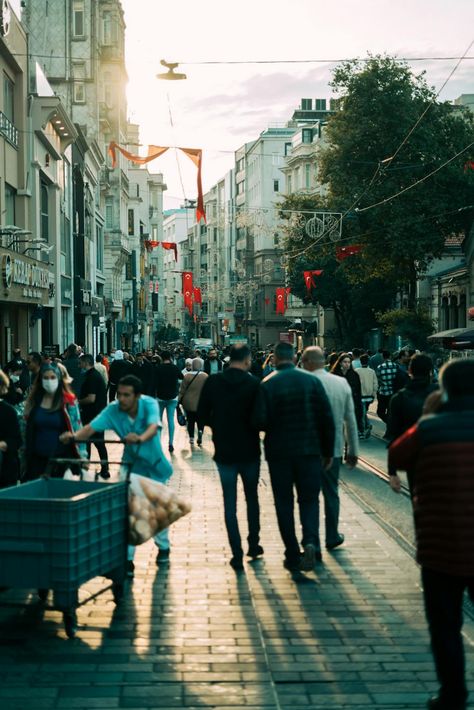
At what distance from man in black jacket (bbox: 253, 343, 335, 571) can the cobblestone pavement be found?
0.40m

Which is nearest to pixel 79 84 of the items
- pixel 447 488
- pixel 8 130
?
pixel 8 130

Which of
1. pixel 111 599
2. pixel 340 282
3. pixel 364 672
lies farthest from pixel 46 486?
pixel 340 282

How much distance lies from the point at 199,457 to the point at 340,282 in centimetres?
4371

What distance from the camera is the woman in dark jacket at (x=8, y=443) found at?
808 centimetres

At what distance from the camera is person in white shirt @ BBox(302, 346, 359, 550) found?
30.3 ft

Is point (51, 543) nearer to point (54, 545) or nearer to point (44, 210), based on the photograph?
point (54, 545)

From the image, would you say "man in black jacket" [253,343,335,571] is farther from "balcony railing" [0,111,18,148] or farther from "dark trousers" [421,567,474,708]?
"balcony railing" [0,111,18,148]

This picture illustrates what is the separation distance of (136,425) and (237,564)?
140 cm

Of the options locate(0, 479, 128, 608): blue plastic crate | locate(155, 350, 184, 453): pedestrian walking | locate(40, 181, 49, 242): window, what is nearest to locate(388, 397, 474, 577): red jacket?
locate(0, 479, 128, 608): blue plastic crate

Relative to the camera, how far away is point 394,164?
40.1 m

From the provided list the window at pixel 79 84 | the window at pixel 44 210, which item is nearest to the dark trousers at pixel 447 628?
the window at pixel 44 210

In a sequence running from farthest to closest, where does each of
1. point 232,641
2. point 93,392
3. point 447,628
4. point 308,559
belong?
point 93,392 < point 308,559 < point 232,641 < point 447,628

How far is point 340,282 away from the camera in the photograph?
59844mm

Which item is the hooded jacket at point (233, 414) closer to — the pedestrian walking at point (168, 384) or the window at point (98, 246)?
the pedestrian walking at point (168, 384)
